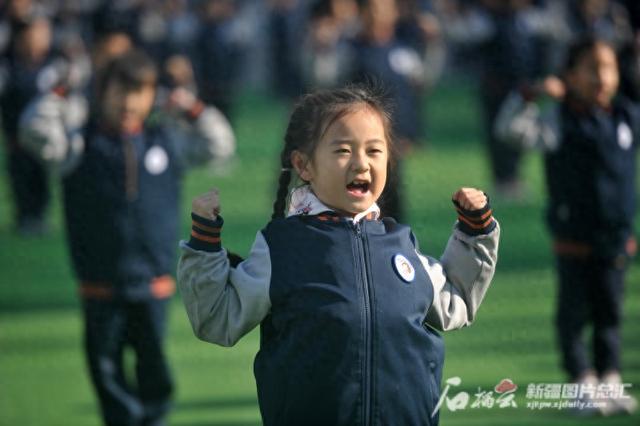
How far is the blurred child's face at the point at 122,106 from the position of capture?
4609mm

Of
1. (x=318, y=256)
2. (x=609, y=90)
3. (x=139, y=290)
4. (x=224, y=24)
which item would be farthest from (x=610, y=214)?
(x=224, y=24)

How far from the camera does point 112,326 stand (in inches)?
177

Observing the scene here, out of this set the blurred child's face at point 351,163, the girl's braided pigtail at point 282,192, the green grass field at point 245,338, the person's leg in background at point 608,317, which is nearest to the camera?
the blurred child's face at point 351,163

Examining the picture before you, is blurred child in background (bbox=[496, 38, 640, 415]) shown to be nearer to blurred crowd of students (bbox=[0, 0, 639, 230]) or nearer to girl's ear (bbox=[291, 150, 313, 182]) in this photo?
blurred crowd of students (bbox=[0, 0, 639, 230])

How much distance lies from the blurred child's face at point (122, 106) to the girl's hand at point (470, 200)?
2190 millimetres

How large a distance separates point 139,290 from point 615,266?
5.79 ft

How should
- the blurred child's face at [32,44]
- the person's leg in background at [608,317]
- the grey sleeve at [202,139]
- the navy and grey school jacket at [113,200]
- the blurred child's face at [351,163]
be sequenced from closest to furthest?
the blurred child's face at [351,163] < the navy and grey school jacket at [113,200] < the person's leg in background at [608,317] < the grey sleeve at [202,139] < the blurred child's face at [32,44]

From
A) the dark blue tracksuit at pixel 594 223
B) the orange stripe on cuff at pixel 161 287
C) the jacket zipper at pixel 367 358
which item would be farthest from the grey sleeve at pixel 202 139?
the jacket zipper at pixel 367 358

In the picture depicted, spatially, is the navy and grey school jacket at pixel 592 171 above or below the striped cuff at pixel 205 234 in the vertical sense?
below

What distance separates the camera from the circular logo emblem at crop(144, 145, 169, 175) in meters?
4.60

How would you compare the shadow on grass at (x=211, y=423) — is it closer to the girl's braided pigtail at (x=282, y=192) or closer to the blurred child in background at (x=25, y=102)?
the girl's braided pigtail at (x=282, y=192)

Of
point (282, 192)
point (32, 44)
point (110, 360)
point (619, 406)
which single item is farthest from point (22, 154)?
point (282, 192)

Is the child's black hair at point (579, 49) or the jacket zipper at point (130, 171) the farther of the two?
the child's black hair at point (579, 49)

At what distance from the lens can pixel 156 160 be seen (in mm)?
4609
